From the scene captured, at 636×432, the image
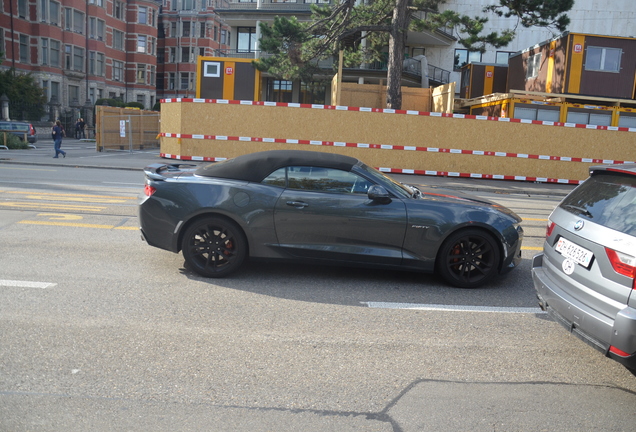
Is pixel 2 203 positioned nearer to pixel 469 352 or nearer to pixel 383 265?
pixel 383 265

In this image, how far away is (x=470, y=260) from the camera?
6359 millimetres

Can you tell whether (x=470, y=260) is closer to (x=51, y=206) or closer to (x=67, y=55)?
(x=51, y=206)

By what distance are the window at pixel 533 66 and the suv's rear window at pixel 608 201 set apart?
24492 mm

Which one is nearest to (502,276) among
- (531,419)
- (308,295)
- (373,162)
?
(308,295)

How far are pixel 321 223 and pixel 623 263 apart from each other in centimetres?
316

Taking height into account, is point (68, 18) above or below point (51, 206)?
above

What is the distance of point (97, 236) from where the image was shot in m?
8.02

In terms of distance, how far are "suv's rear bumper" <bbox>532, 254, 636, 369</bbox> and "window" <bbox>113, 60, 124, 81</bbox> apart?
6813cm

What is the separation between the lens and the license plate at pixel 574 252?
412cm

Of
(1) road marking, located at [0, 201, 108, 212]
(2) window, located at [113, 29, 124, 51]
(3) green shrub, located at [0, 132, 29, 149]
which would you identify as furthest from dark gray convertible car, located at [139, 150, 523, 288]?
(2) window, located at [113, 29, 124, 51]

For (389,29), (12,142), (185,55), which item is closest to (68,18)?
(185,55)

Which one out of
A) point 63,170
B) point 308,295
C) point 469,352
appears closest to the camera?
point 469,352

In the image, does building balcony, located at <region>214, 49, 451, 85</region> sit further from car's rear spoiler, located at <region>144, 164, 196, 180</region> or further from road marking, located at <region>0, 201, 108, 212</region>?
car's rear spoiler, located at <region>144, 164, 196, 180</region>

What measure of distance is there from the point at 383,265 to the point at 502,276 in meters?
1.72
